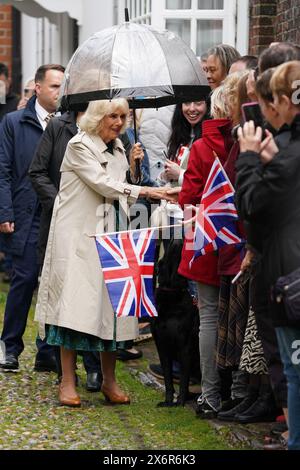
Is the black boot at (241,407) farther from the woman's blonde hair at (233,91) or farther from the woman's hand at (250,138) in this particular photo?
the woman's hand at (250,138)

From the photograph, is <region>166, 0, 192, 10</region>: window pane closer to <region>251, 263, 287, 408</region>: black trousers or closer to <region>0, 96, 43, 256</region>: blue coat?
<region>0, 96, 43, 256</region>: blue coat

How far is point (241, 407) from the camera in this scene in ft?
22.7

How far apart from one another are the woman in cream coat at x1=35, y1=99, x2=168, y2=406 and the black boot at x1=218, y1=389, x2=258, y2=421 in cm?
90

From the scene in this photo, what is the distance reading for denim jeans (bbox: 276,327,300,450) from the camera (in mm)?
5309

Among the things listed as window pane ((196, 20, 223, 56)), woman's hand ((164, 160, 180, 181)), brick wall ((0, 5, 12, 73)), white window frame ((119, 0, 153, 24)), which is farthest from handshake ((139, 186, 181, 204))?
brick wall ((0, 5, 12, 73))

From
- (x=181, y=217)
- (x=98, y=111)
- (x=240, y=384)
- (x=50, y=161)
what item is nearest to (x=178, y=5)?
(x=50, y=161)

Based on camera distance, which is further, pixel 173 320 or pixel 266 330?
pixel 173 320

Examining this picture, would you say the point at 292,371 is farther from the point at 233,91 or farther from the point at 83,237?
the point at 83,237

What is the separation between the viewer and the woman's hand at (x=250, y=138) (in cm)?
534

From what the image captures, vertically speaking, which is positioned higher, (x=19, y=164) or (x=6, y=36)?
(x=6, y=36)

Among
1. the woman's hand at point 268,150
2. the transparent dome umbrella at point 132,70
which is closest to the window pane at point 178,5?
the transparent dome umbrella at point 132,70

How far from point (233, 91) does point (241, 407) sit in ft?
6.08

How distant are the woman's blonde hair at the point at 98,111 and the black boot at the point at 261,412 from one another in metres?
1.96
